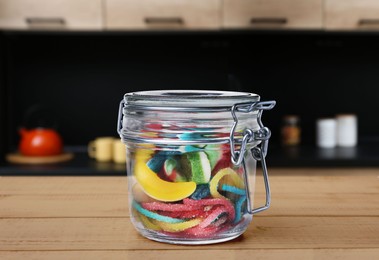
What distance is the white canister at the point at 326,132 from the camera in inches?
105

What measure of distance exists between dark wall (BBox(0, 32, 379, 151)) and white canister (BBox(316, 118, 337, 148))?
126mm

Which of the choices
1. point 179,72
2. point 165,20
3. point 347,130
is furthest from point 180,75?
point 347,130

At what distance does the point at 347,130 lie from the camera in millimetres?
2697

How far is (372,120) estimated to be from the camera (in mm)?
2836

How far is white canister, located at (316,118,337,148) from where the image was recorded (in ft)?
8.75

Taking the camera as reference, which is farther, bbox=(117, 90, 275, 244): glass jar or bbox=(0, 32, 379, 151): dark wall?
bbox=(0, 32, 379, 151): dark wall

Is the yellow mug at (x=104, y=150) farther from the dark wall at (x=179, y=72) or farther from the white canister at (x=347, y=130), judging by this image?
the white canister at (x=347, y=130)

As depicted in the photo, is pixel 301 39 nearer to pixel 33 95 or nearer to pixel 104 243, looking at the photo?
pixel 33 95

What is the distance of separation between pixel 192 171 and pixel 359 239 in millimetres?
237

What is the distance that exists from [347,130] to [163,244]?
2139mm

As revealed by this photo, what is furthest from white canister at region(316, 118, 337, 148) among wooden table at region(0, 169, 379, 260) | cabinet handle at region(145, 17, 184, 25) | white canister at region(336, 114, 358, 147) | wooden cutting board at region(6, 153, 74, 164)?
wooden table at region(0, 169, 379, 260)

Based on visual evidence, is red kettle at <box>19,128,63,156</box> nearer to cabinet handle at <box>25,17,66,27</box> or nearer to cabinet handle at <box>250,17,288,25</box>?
cabinet handle at <box>25,17,66,27</box>

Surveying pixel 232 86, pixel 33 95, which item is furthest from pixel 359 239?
pixel 33 95

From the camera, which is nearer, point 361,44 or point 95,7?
point 95,7
